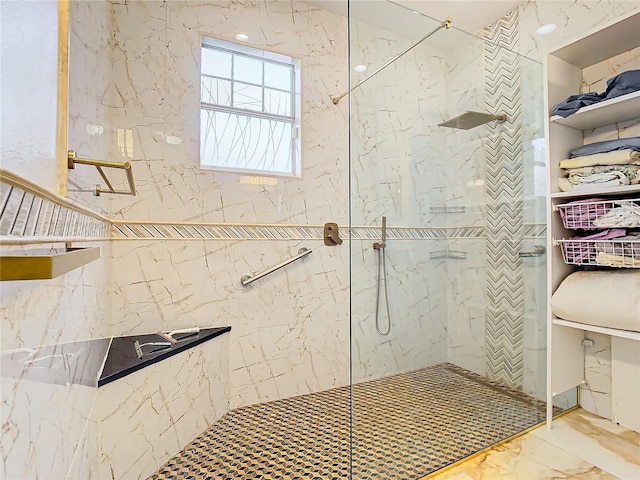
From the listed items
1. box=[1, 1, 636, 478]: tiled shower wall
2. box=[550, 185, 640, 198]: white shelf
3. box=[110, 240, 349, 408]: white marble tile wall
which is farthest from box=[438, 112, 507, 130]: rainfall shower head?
box=[110, 240, 349, 408]: white marble tile wall

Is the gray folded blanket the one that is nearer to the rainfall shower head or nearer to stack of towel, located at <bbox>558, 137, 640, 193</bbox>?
stack of towel, located at <bbox>558, 137, 640, 193</bbox>

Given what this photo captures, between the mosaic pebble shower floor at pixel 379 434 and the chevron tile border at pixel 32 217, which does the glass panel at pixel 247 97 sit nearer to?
the chevron tile border at pixel 32 217

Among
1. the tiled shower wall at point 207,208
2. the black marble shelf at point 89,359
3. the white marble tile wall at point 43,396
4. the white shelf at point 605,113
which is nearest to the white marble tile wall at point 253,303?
the tiled shower wall at point 207,208

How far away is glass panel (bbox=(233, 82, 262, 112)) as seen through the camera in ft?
7.97

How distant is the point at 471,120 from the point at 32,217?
6.90ft

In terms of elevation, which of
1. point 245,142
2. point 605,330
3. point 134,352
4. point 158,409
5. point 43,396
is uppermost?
point 245,142

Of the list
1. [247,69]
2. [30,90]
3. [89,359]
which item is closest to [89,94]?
[30,90]

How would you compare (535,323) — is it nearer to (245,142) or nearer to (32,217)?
(245,142)

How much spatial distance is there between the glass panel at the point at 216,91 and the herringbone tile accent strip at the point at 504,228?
167 centimetres

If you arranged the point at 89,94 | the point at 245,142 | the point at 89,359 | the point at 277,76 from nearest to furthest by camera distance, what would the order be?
the point at 89,359 → the point at 89,94 → the point at 245,142 → the point at 277,76

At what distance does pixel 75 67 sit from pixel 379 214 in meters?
1.34

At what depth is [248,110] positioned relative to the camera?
246cm

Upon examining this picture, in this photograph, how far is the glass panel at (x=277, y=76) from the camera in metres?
2.51

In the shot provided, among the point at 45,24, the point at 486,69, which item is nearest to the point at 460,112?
the point at 486,69
